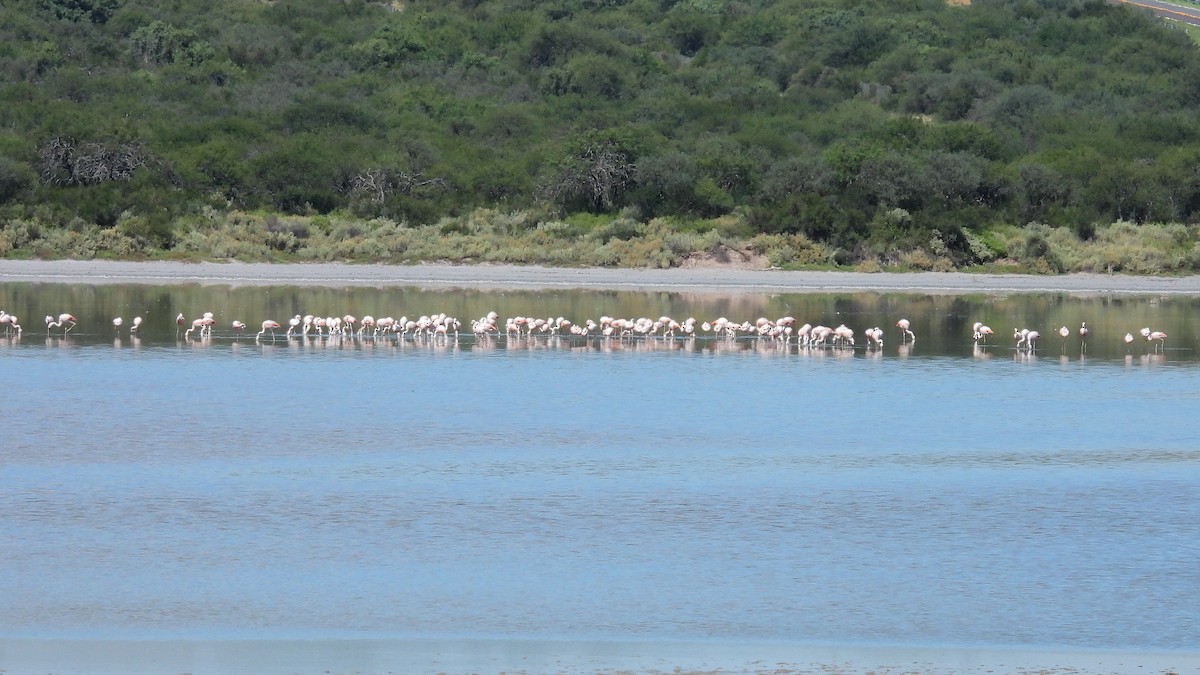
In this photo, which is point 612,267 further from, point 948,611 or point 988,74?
point 988,74

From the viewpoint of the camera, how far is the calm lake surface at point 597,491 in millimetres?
10688

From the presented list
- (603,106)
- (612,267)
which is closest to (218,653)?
(612,267)

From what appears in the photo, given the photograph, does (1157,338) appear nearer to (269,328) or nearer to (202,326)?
(269,328)

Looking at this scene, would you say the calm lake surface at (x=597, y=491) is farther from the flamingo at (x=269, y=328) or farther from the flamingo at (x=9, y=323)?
the flamingo at (x=9, y=323)

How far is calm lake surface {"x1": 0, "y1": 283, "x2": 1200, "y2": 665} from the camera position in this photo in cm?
1069

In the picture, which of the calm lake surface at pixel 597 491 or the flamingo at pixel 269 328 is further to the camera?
the flamingo at pixel 269 328

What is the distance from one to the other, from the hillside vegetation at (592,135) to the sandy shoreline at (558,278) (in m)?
0.99

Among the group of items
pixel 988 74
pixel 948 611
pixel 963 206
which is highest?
pixel 988 74

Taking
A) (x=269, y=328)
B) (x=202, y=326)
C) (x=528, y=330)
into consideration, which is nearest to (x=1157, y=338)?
(x=528, y=330)

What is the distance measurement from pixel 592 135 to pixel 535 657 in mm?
37206

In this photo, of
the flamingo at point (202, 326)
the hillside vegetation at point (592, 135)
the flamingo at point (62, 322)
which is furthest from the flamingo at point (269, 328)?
the hillside vegetation at point (592, 135)

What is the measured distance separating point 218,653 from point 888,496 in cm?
686

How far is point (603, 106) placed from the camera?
64.1 m

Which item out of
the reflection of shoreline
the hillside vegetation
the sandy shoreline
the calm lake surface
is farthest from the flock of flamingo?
the reflection of shoreline
